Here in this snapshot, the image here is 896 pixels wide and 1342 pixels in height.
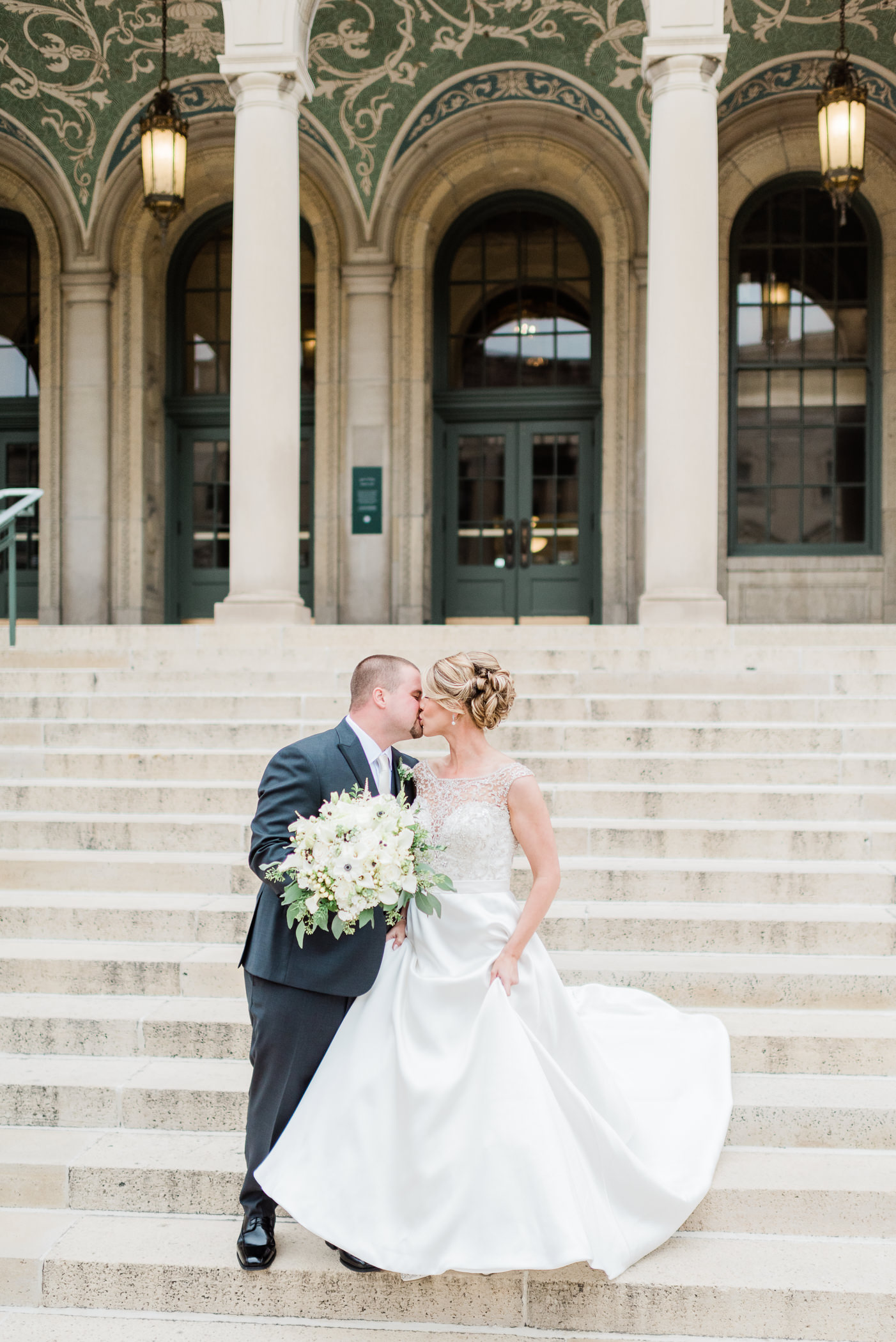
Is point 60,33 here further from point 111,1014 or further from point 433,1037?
point 433,1037

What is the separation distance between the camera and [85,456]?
14.1m

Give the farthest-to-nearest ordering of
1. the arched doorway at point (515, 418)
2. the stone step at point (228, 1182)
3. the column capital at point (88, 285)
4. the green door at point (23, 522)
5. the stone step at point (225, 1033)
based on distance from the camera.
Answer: the green door at point (23, 522) < the arched doorway at point (515, 418) < the column capital at point (88, 285) < the stone step at point (225, 1033) < the stone step at point (228, 1182)

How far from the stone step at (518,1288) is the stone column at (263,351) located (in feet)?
21.0

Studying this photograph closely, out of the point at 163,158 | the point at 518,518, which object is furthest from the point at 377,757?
the point at 518,518

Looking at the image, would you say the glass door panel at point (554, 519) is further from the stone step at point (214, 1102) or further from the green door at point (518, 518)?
the stone step at point (214, 1102)

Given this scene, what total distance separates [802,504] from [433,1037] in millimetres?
11655

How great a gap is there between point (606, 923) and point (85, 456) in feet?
35.8

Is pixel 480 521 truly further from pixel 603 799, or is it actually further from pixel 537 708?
pixel 603 799

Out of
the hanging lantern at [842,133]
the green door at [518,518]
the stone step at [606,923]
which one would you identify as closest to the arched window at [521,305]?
the green door at [518,518]

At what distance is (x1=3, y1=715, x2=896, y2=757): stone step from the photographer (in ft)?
22.0

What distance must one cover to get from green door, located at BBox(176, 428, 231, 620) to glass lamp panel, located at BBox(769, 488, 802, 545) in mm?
6643

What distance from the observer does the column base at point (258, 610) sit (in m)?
9.53

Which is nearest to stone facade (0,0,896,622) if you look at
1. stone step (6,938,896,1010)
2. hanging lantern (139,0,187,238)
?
hanging lantern (139,0,187,238)

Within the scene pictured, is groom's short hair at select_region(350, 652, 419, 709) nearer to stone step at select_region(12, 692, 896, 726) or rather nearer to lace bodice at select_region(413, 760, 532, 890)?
lace bodice at select_region(413, 760, 532, 890)
